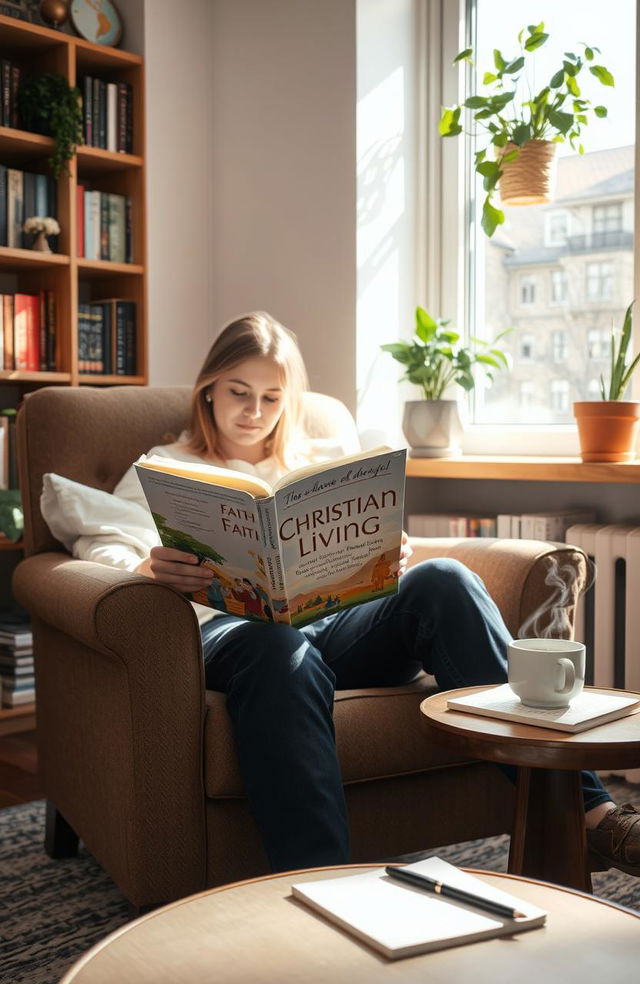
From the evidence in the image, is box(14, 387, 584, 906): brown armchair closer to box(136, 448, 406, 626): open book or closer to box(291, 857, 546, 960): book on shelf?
box(136, 448, 406, 626): open book

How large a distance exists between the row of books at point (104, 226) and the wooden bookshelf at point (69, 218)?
0.08ft

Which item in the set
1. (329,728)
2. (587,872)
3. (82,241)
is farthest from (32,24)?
(587,872)

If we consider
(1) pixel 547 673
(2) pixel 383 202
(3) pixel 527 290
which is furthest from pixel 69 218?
(1) pixel 547 673

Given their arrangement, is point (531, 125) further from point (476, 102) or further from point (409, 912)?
point (409, 912)

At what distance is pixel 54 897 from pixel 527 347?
1.74 meters

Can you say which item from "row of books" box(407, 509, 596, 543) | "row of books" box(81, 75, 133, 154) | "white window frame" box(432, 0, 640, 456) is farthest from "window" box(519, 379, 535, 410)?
"row of books" box(81, 75, 133, 154)

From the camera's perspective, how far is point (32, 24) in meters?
2.75

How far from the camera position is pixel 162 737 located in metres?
1.44

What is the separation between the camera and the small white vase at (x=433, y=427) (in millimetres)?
2582

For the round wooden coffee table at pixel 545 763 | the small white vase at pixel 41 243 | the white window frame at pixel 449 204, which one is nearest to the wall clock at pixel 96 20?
the small white vase at pixel 41 243

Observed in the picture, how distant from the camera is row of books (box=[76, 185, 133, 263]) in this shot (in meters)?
2.91

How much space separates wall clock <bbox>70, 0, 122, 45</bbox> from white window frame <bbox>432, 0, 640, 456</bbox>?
0.88 m

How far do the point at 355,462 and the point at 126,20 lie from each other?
220cm

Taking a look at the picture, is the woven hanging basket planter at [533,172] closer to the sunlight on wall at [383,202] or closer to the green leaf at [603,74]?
the green leaf at [603,74]
